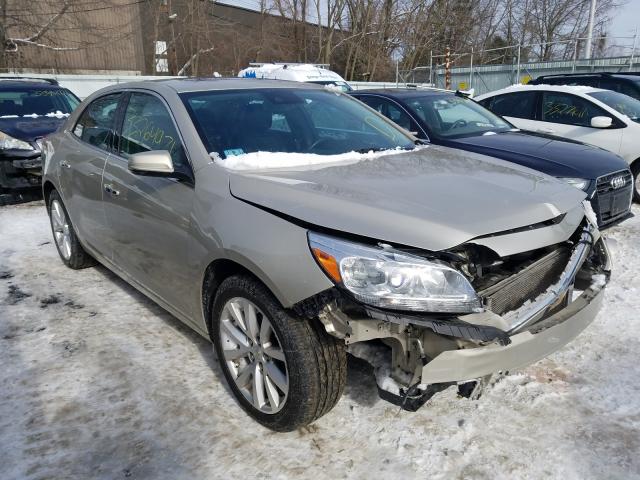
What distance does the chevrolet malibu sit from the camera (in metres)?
2.05

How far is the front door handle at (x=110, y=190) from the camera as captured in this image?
3.43m

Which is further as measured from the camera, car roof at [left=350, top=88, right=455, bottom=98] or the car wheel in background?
car roof at [left=350, top=88, right=455, bottom=98]

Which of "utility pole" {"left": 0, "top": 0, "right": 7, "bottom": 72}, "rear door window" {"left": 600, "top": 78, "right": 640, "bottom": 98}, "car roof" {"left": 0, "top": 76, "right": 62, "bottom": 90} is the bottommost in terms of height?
"rear door window" {"left": 600, "top": 78, "right": 640, "bottom": 98}

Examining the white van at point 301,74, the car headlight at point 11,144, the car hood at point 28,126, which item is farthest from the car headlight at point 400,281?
the white van at point 301,74

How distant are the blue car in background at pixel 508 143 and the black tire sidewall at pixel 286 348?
3520mm

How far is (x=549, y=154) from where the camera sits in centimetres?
516

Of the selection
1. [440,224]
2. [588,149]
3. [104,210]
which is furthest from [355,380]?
[588,149]

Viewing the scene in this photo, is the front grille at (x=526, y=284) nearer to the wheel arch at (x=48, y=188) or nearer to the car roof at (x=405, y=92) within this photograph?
the wheel arch at (x=48, y=188)

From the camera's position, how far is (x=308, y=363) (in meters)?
2.23

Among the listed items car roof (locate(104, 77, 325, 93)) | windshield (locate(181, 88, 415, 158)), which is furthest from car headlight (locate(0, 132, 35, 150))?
windshield (locate(181, 88, 415, 158))

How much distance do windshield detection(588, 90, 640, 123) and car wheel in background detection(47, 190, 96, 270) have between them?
6.80 metres

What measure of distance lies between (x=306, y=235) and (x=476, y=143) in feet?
12.7

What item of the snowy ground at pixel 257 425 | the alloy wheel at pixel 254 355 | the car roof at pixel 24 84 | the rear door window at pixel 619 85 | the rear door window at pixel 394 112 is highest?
the car roof at pixel 24 84

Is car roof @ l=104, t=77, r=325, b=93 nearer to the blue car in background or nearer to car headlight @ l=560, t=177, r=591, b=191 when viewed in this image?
the blue car in background
